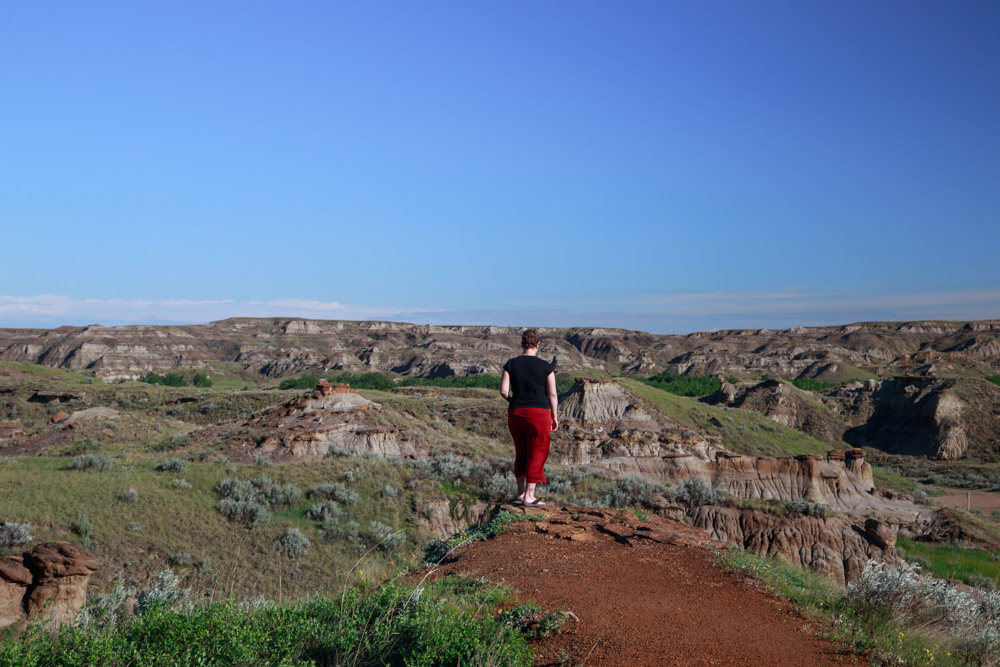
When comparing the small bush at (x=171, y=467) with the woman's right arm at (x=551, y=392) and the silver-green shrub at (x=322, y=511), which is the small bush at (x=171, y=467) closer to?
the silver-green shrub at (x=322, y=511)

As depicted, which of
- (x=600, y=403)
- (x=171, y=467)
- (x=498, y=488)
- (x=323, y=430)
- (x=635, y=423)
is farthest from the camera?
(x=600, y=403)

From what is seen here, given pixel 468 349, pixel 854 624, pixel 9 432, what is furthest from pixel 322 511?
pixel 468 349

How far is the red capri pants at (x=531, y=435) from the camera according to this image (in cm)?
849

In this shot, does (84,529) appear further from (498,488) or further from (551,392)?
(551,392)

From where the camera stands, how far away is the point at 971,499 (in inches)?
1550

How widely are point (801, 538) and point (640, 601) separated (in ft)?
53.5

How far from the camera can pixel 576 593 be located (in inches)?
238

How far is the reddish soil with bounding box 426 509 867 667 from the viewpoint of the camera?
4.81 meters

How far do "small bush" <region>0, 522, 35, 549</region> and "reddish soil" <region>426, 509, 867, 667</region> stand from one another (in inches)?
436

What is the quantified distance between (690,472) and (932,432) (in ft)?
137

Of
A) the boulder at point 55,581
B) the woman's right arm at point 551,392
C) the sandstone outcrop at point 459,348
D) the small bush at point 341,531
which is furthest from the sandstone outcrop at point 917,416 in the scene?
the boulder at point 55,581

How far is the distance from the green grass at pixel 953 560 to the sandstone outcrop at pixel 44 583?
22781 millimetres

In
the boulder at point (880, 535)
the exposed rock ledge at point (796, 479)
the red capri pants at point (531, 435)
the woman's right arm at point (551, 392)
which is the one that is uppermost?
the woman's right arm at point (551, 392)

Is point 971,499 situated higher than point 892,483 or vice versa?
point 892,483
